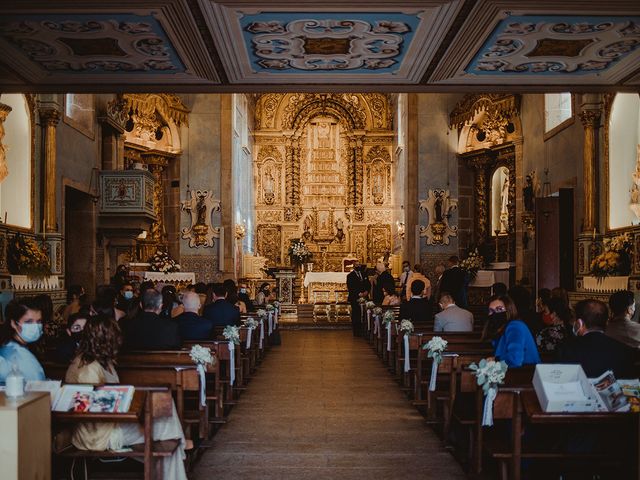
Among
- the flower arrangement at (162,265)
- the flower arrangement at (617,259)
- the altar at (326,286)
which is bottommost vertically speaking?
the altar at (326,286)

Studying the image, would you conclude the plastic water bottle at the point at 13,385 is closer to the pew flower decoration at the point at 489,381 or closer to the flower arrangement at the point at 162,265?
the pew flower decoration at the point at 489,381

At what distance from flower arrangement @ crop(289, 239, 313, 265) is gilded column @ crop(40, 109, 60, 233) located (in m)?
11.8

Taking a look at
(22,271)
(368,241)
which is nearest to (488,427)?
(22,271)

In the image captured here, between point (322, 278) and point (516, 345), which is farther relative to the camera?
point (322, 278)

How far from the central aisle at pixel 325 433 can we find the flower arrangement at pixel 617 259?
384 centimetres

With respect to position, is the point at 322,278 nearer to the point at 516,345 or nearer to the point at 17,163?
the point at 17,163

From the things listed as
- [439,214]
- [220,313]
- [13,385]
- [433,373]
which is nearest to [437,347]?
[433,373]

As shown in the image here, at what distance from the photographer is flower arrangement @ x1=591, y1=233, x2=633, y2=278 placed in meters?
11.8

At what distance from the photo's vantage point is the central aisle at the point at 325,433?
6.13 metres

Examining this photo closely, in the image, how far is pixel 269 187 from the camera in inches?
1168

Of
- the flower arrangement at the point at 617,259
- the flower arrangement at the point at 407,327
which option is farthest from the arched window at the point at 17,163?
the flower arrangement at the point at 617,259

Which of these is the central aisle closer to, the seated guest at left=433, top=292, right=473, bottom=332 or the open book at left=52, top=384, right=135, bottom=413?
the seated guest at left=433, top=292, right=473, bottom=332

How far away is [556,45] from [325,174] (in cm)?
2149

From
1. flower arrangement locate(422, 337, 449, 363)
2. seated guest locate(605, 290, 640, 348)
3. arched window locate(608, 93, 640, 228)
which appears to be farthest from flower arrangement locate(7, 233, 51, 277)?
arched window locate(608, 93, 640, 228)
